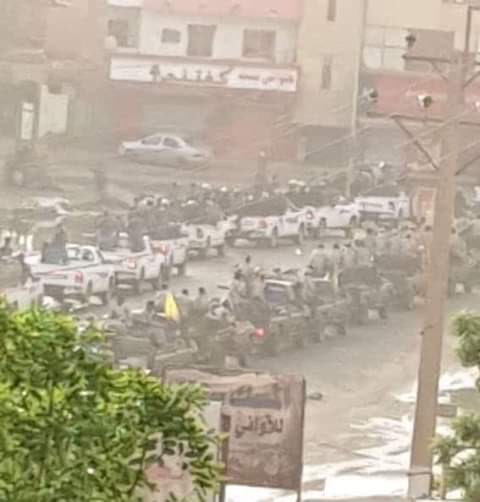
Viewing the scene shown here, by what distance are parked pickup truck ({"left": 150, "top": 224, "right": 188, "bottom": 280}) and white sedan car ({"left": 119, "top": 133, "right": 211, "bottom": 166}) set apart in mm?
107

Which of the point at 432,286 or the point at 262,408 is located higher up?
the point at 432,286

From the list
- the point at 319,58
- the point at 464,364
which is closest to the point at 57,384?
the point at 464,364

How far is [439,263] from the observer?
2.25 meters

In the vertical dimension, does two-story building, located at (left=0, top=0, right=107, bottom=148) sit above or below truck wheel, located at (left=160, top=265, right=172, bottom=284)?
above

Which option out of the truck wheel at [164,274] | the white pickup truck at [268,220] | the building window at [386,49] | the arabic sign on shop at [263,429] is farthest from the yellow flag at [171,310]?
the building window at [386,49]

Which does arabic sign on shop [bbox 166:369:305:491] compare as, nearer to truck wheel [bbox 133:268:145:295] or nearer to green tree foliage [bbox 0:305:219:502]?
truck wheel [bbox 133:268:145:295]

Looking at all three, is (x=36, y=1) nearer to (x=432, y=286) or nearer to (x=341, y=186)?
(x=341, y=186)

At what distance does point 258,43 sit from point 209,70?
8 centimetres

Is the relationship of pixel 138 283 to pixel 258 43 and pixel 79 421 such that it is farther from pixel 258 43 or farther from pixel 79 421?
pixel 79 421

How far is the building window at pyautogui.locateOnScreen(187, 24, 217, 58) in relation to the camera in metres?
2.17

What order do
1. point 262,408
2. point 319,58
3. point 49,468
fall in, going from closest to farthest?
point 49,468, point 262,408, point 319,58

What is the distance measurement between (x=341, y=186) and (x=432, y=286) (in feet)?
0.77

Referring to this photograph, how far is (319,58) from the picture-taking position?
7.25ft

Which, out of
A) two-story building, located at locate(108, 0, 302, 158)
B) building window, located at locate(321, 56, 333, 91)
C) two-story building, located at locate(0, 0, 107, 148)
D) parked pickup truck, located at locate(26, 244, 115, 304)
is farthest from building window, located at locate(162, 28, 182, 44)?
parked pickup truck, located at locate(26, 244, 115, 304)
